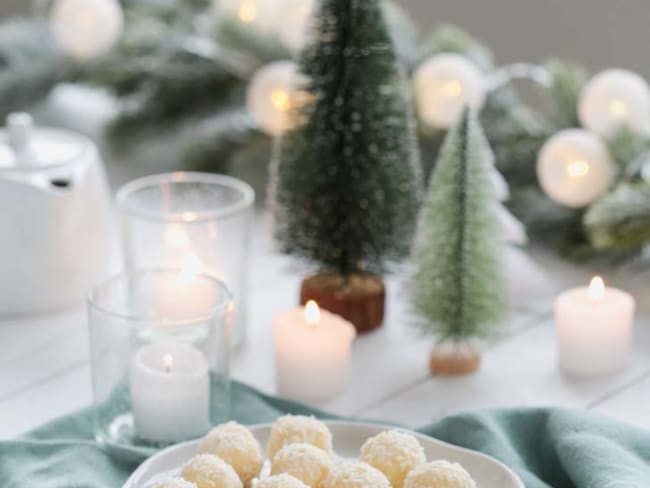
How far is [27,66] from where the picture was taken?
166 cm

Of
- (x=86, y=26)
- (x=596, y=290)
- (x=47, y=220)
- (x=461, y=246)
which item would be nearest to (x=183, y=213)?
(x=47, y=220)

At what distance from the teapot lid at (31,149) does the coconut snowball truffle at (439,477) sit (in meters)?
0.57

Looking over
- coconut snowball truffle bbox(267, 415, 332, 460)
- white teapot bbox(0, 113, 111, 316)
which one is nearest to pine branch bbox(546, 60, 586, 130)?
white teapot bbox(0, 113, 111, 316)

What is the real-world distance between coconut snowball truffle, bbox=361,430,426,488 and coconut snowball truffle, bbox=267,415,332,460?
3 centimetres

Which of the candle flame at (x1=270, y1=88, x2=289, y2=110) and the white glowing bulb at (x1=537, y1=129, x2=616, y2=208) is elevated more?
the candle flame at (x1=270, y1=88, x2=289, y2=110)

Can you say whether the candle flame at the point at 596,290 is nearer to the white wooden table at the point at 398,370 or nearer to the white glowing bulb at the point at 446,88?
the white wooden table at the point at 398,370

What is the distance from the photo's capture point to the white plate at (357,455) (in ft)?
2.95

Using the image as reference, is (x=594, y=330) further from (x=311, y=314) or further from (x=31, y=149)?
(x=31, y=149)

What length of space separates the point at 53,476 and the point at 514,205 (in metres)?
0.62

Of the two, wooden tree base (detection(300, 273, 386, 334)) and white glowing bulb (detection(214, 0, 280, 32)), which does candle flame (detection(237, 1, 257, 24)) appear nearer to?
white glowing bulb (detection(214, 0, 280, 32))

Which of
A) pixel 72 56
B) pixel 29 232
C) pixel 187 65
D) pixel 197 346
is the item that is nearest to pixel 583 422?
pixel 197 346

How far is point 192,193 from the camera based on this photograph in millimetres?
1254

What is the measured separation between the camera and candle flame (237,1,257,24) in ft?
5.15

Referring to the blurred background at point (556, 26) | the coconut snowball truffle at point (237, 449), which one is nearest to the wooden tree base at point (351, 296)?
the coconut snowball truffle at point (237, 449)
